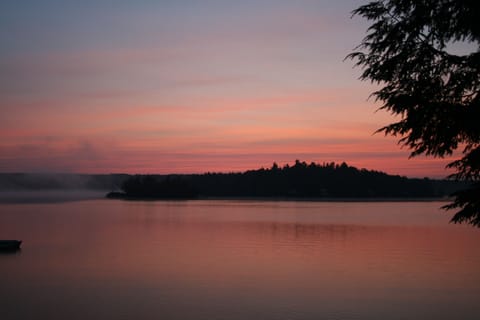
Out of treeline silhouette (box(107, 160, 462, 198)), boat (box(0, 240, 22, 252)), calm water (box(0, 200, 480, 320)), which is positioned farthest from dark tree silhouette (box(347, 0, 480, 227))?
treeline silhouette (box(107, 160, 462, 198))

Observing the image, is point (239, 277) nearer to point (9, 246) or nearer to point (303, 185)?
point (9, 246)

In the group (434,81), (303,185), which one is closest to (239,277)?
(434,81)

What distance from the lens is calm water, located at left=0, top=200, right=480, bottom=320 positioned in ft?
49.1

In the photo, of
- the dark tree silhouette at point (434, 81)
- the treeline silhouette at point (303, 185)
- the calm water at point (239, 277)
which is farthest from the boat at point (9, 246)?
the treeline silhouette at point (303, 185)

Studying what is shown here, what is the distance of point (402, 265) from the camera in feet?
76.1

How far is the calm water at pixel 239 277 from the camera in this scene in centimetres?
1497

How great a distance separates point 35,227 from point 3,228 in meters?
2.20

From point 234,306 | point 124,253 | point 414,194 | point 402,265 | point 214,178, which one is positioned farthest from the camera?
point 214,178

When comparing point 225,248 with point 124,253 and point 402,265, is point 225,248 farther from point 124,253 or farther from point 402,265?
point 402,265

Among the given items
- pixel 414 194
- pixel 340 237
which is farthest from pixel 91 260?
pixel 414 194

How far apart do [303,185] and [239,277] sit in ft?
408

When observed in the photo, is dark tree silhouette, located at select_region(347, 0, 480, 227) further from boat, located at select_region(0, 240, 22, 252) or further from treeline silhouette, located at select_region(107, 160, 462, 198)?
treeline silhouette, located at select_region(107, 160, 462, 198)

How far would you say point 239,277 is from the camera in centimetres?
1995

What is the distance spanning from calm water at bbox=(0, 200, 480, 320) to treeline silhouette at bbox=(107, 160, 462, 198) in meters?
104
